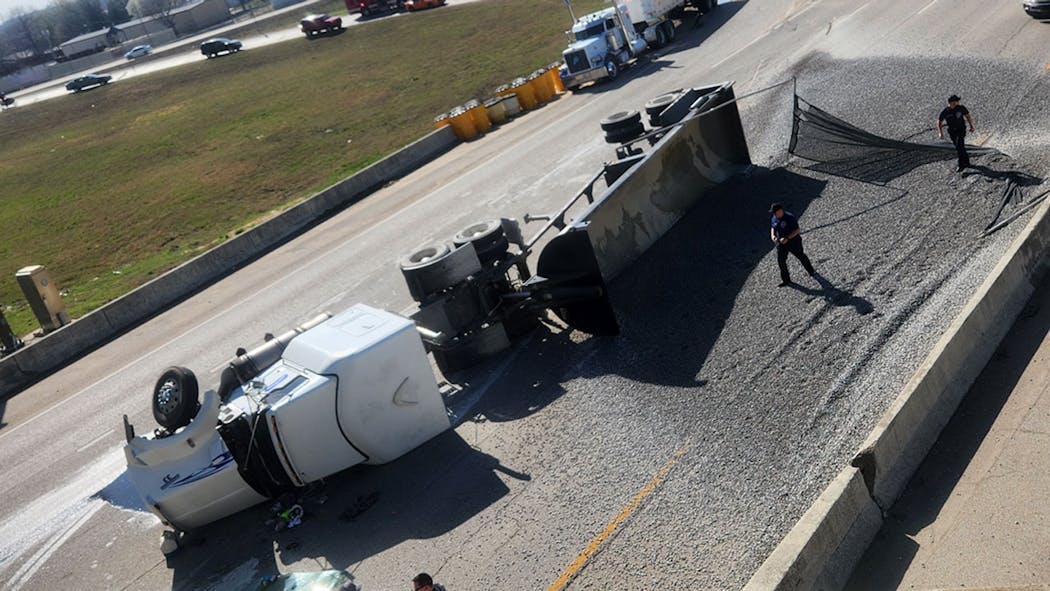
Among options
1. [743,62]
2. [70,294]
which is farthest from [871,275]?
[70,294]

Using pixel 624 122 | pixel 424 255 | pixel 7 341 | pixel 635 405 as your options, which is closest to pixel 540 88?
pixel 624 122

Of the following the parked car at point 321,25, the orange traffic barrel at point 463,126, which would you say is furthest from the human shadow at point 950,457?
the parked car at point 321,25

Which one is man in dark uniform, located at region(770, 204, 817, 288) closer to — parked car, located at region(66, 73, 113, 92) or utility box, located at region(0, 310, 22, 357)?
utility box, located at region(0, 310, 22, 357)

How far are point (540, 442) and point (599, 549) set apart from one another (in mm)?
2327

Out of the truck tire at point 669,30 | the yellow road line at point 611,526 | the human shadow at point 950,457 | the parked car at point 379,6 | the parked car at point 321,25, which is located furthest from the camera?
the parked car at point 379,6

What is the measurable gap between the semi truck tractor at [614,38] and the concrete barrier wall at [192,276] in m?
5.70

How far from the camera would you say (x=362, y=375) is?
1083 cm

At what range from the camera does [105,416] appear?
1556 centimetres

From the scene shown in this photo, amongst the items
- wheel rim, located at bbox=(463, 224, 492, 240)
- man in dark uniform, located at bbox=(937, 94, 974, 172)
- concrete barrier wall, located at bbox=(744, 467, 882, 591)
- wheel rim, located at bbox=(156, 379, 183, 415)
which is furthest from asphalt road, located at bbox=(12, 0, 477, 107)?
concrete barrier wall, located at bbox=(744, 467, 882, 591)

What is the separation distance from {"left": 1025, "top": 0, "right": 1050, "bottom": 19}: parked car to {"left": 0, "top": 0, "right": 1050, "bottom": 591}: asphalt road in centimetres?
362

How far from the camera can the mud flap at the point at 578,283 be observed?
12766 millimetres

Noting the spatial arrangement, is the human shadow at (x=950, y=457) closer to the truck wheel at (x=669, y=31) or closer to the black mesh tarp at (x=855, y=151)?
the black mesh tarp at (x=855, y=151)

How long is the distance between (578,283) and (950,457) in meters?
5.45

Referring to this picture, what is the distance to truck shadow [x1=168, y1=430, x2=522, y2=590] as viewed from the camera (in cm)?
1000
